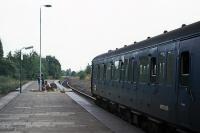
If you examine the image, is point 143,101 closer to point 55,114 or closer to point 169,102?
point 169,102

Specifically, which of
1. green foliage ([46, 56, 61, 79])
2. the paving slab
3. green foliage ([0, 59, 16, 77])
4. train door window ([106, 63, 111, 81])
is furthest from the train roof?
green foliage ([46, 56, 61, 79])

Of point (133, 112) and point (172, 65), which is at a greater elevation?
point (172, 65)

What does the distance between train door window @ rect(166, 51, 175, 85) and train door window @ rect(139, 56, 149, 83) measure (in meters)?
2.82

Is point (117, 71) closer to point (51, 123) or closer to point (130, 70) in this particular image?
point (130, 70)

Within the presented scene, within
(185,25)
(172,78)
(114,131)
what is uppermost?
(185,25)

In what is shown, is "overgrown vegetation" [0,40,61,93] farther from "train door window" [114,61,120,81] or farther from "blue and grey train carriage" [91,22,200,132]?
"blue and grey train carriage" [91,22,200,132]

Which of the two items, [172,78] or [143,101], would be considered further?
[143,101]

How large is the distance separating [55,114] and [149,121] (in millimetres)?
9070

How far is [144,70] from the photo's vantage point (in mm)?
18719

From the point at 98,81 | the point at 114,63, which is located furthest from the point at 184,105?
the point at 98,81

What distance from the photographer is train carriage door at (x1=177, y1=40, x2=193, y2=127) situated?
13.3 m

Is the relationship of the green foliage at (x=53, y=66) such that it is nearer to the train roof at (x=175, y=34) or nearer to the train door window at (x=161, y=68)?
the train roof at (x=175, y=34)

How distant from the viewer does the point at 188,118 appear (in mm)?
13234

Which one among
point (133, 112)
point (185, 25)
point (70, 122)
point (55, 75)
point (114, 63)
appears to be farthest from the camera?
point (55, 75)
